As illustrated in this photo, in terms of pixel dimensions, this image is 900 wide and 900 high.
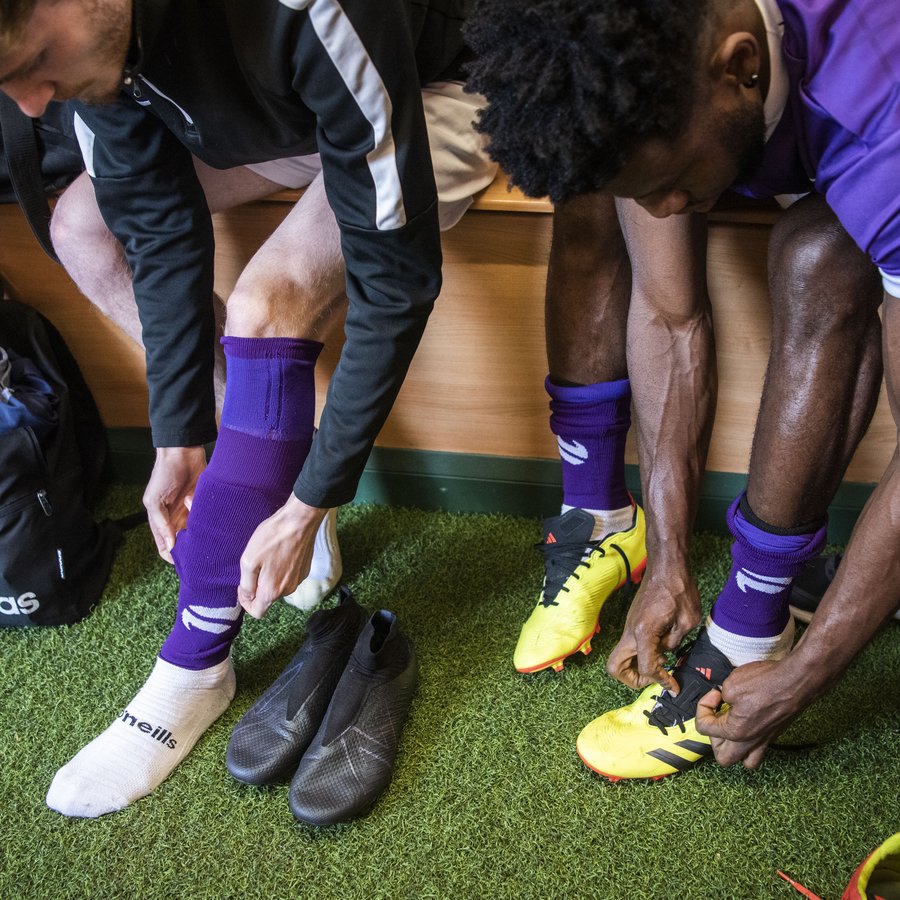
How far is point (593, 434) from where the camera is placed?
3.84ft

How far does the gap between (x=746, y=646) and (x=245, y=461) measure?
2.01 feet

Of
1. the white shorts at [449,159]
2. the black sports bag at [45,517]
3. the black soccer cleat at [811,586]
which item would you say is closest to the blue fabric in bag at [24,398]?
the black sports bag at [45,517]

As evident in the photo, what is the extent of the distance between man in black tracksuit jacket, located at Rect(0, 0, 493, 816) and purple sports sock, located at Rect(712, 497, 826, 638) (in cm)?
43

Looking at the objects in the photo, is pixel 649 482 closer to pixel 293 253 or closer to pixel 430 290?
pixel 430 290

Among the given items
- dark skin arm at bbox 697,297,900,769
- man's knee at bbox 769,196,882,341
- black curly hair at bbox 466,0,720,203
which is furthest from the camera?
man's knee at bbox 769,196,882,341

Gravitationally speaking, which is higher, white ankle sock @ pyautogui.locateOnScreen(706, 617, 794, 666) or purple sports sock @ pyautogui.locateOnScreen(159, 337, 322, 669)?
purple sports sock @ pyautogui.locateOnScreen(159, 337, 322, 669)

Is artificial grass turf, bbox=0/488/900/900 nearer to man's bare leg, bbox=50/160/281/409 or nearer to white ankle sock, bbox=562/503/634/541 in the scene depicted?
white ankle sock, bbox=562/503/634/541

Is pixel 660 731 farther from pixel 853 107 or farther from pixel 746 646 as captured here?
pixel 853 107

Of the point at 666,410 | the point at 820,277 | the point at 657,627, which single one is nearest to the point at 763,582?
the point at 657,627

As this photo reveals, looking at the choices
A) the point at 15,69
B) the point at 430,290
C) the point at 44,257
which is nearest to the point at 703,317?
the point at 430,290

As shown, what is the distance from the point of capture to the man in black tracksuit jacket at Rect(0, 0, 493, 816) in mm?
788

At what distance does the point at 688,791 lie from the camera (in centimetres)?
100

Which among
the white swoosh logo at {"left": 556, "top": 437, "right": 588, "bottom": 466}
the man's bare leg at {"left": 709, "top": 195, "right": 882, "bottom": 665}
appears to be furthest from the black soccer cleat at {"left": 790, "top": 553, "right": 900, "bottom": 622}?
the white swoosh logo at {"left": 556, "top": 437, "right": 588, "bottom": 466}

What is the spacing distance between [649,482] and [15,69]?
78cm
